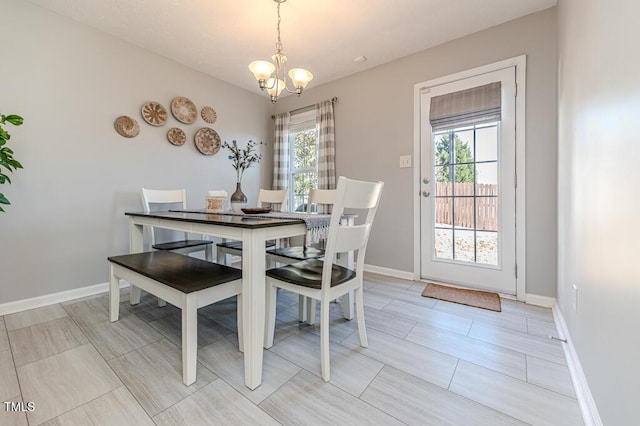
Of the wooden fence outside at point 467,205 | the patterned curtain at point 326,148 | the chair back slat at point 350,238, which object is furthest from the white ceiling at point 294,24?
the chair back slat at point 350,238

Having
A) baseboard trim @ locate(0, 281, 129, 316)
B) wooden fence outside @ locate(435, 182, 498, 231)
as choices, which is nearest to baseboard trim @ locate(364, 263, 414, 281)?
wooden fence outside @ locate(435, 182, 498, 231)

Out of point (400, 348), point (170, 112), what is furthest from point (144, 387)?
point (170, 112)

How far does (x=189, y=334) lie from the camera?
3.93ft

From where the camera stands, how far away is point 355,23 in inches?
90.5

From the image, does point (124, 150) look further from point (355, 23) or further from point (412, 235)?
point (412, 235)

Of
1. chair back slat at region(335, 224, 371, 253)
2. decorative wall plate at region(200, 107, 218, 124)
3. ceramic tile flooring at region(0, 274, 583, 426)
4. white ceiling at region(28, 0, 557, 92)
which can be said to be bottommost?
ceramic tile flooring at region(0, 274, 583, 426)

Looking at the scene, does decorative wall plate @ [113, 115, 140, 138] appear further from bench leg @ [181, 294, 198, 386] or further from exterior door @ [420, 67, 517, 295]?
exterior door @ [420, 67, 517, 295]

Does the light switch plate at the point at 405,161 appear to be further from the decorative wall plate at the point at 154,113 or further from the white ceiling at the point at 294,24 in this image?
the decorative wall plate at the point at 154,113

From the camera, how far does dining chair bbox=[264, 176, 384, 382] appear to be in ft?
4.01

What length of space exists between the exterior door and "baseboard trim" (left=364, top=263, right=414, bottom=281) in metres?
0.15

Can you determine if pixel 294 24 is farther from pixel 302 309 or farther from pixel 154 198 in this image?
pixel 302 309

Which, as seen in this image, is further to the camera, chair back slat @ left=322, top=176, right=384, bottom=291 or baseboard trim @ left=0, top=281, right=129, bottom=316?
baseboard trim @ left=0, top=281, right=129, bottom=316

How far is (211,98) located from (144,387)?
3.06 metres

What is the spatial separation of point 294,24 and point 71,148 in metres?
2.19
